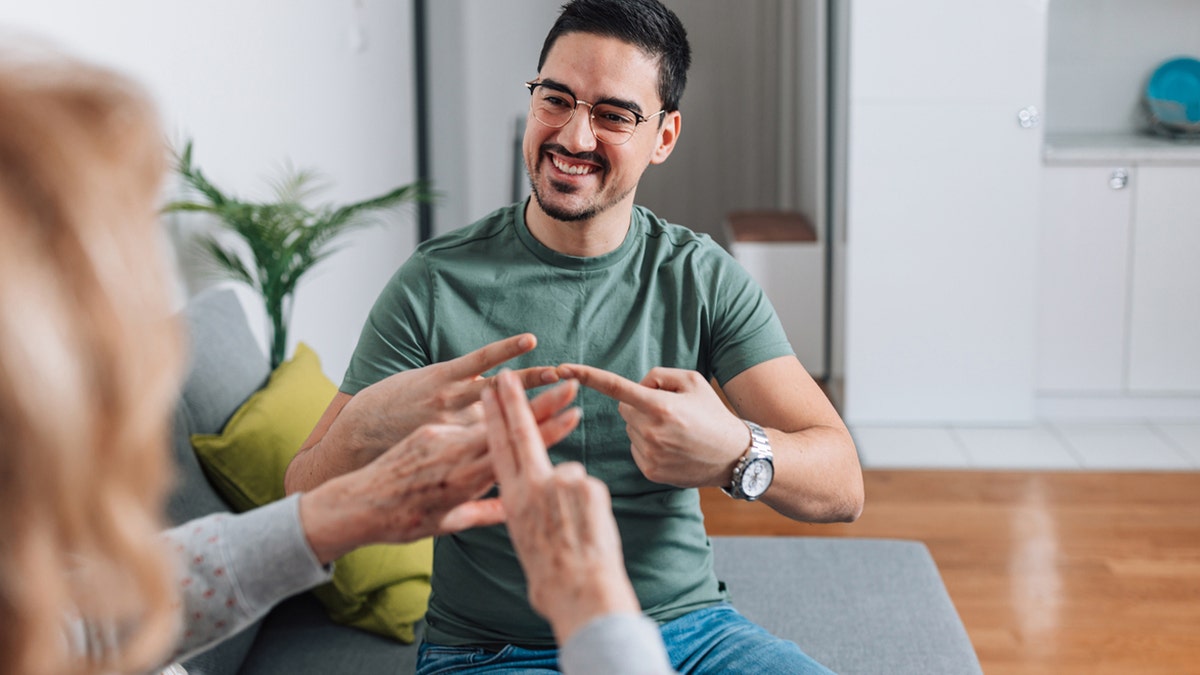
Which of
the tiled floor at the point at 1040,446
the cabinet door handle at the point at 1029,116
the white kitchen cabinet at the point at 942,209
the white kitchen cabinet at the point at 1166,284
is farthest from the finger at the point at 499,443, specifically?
the white kitchen cabinet at the point at 1166,284

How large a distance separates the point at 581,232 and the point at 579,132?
13 centimetres

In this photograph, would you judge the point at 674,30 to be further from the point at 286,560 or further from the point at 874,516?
the point at 874,516

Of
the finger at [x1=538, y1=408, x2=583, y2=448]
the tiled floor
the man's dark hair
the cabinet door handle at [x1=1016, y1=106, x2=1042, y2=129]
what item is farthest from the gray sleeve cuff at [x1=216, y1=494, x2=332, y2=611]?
the cabinet door handle at [x1=1016, y1=106, x2=1042, y2=129]

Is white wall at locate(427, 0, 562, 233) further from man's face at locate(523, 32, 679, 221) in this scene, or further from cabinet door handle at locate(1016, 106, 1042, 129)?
man's face at locate(523, 32, 679, 221)

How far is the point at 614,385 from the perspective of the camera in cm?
133

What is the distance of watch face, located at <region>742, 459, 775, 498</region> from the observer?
144cm

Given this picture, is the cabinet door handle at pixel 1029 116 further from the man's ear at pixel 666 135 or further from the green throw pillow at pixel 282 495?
the green throw pillow at pixel 282 495

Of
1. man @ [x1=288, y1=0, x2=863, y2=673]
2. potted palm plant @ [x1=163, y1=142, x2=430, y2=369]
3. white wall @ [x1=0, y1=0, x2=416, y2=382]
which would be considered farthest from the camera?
potted palm plant @ [x1=163, y1=142, x2=430, y2=369]

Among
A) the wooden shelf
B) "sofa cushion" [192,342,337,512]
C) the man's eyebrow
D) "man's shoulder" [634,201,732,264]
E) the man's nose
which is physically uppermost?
the man's eyebrow

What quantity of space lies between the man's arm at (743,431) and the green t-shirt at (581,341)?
51mm

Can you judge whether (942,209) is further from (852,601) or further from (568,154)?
(568,154)

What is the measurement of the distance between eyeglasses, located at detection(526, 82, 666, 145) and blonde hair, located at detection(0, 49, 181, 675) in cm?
91

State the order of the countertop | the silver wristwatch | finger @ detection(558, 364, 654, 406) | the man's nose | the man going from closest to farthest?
finger @ detection(558, 364, 654, 406) → the silver wristwatch → the man → the man's nose → the countertop

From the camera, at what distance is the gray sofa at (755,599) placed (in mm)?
1801
